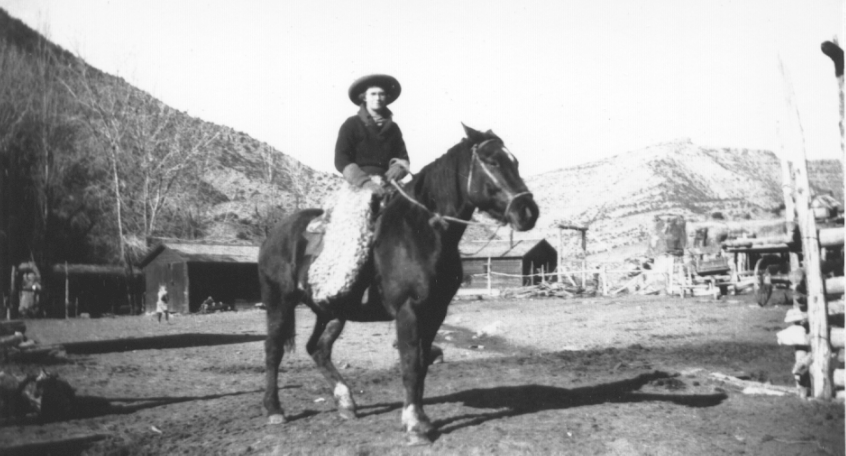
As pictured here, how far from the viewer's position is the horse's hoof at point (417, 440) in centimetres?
530

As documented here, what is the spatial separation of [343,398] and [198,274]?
31.2 metres

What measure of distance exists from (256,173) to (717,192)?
57.3 m

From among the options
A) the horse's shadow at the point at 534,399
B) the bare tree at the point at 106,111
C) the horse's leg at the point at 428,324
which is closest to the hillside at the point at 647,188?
the bare tree at the point at 106,111

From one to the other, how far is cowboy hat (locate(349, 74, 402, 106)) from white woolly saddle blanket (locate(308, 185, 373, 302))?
1167 mm

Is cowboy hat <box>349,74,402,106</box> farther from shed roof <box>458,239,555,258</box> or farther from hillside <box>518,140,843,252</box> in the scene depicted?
hillside <box>518,140,843,252</box>

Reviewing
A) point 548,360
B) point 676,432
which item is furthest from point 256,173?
point 676,432

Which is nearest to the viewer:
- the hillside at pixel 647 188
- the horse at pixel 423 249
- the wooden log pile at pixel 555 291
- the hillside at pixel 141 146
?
the horse at pixel 423 249

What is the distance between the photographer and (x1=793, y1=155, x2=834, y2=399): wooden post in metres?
7.10

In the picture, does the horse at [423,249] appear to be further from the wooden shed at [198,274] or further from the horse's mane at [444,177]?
the wooden shed at [198,274]

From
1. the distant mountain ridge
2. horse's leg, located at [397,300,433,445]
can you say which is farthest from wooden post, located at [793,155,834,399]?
the distant mountain ridge

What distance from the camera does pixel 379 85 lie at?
7012 mm

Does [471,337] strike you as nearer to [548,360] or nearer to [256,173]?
[548,360]

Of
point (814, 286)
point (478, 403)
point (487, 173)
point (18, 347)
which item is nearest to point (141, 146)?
point (18, 347)

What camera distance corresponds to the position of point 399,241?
5.93m
